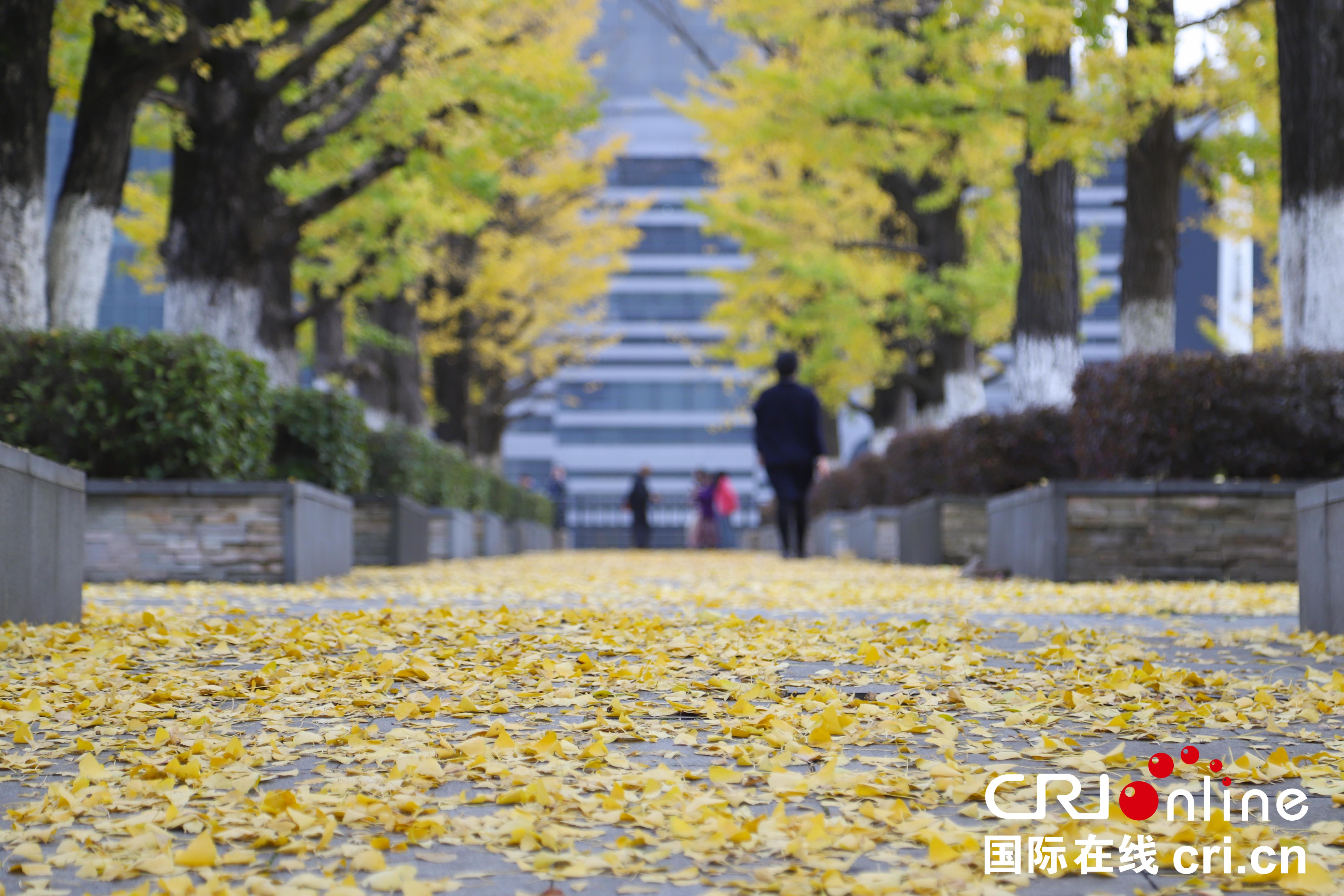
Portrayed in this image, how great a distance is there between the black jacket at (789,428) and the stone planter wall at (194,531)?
546 centimetres

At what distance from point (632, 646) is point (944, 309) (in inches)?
572

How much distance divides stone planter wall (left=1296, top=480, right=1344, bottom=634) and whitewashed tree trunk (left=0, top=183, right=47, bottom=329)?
7.75 metres

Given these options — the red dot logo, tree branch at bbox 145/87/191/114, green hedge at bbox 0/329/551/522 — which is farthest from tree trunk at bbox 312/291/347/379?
the red dot logo

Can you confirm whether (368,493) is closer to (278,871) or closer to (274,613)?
(274,613)

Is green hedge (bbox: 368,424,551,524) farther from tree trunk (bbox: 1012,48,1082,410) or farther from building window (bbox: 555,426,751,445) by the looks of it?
building window (bbox: 555,426,751,445)

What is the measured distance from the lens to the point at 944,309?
62.6ft

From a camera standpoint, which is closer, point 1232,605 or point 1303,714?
point 1303,714

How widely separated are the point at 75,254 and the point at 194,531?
268 cm

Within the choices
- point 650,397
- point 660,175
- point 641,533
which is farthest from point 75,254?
point 650,397

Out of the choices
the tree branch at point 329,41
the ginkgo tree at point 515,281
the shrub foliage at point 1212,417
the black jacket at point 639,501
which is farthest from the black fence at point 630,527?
the shrub foliage at point 1212,417

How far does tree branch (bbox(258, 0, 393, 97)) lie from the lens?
420 inches

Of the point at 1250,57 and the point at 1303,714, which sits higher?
the point at 1250,57

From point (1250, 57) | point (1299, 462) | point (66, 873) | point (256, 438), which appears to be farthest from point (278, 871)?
point (1250, 57)

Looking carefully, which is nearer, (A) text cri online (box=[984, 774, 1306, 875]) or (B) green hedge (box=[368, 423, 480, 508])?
(A) text cri online (box=[984, 774, 1306, 875])
